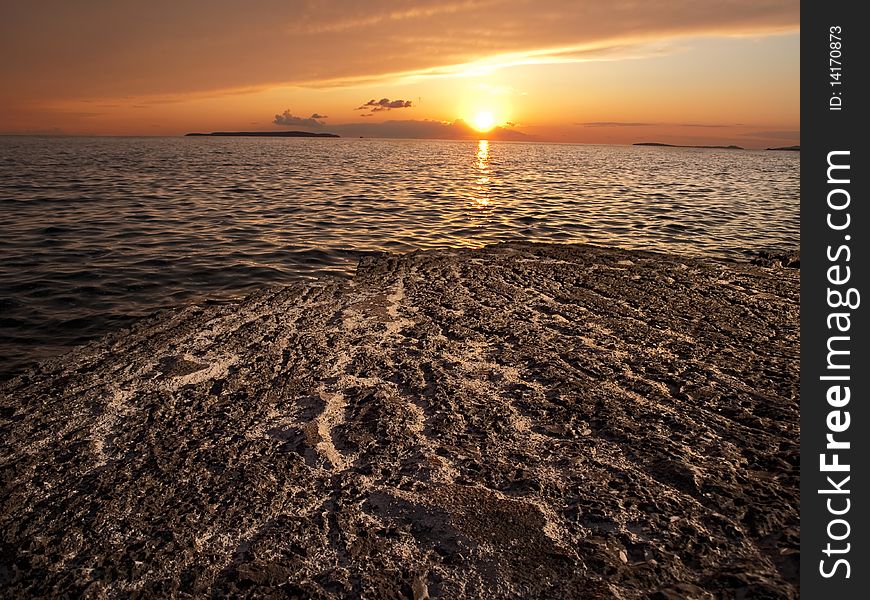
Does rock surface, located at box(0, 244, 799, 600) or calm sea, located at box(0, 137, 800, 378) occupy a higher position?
calm sea, located at box(0, 137, 800, 378)

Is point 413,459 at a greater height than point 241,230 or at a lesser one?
lesser

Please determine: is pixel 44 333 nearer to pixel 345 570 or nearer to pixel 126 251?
pixel 126 251

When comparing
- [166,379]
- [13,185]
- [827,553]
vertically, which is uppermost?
[13,185]

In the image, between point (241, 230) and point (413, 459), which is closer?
point (413, 459)

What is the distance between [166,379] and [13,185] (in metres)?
33.9

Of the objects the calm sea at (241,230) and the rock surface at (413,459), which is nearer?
the rock surface at (413,459)

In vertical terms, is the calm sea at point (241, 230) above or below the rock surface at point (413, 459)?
above

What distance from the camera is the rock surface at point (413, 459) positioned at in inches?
151

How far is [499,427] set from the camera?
5.69 metres

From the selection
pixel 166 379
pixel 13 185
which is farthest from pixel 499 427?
pixel 13 185

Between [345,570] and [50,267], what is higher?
[50,267]

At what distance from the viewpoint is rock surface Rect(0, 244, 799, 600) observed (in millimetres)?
3842

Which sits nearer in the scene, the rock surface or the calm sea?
the rock surface

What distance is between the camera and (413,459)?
514cm
